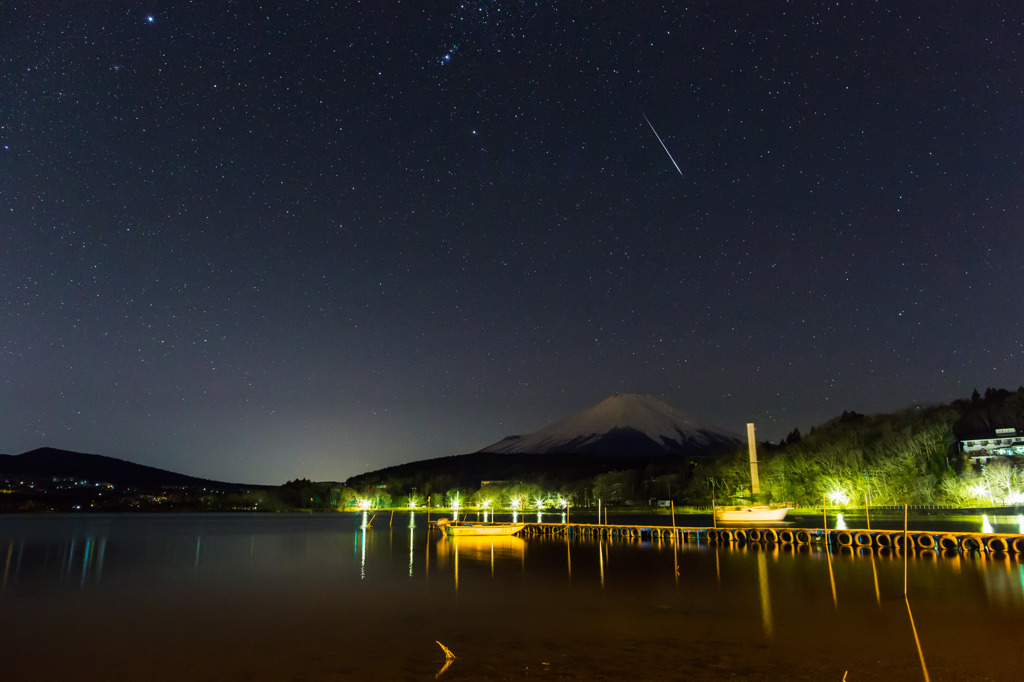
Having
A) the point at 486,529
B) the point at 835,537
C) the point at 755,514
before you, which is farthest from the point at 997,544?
the point at 486,529

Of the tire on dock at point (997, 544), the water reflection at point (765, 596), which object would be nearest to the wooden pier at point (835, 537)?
the tire on dock at point (997, 544)

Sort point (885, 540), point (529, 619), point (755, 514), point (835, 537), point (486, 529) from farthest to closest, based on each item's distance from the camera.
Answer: point (755, 514)
point (486, 529)
point (835, 537)
point (885, 540)
point (529, 619)

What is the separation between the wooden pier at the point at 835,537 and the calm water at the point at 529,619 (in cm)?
177

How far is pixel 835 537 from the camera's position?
4931 cm

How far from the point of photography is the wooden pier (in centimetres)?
4074

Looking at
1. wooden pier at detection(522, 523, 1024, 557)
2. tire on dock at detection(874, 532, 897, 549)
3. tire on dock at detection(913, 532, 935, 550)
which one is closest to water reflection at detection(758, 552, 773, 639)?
wooden pier at detection(522, 523, 1024, 557)

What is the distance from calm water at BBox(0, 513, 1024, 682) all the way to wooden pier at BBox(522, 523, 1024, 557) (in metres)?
1.77

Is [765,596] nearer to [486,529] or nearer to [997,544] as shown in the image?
[997,544]

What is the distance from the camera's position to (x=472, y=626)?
22047 mm

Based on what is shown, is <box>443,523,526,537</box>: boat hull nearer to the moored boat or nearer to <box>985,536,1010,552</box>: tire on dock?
the moored boat

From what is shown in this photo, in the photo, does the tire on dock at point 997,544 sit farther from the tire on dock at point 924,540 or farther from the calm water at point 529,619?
the tire on dock at point 924,540

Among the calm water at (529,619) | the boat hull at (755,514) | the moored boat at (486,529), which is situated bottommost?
the calm water at (529,619)

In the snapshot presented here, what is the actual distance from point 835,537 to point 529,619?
115 ft

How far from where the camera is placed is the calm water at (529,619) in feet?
54.1
